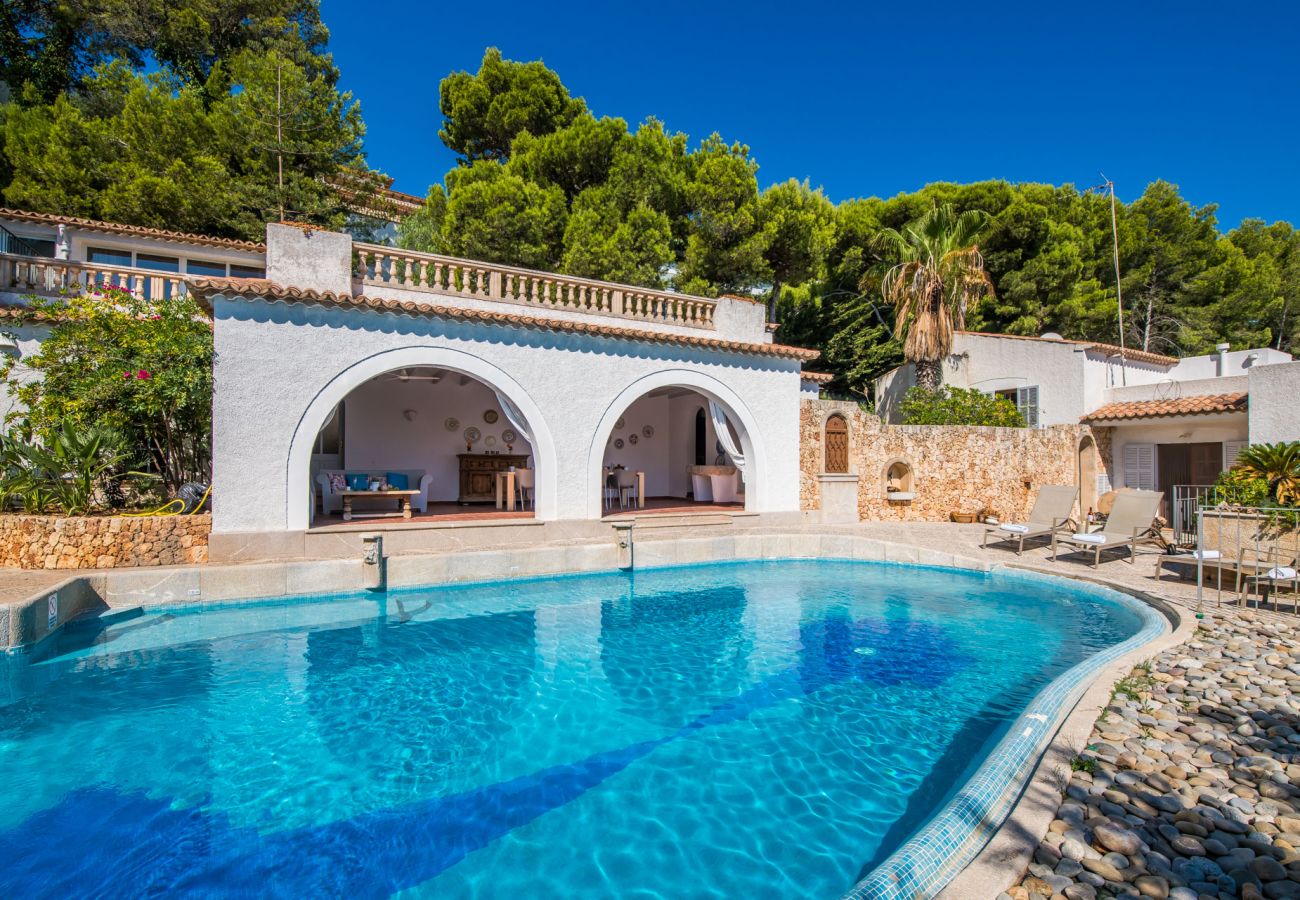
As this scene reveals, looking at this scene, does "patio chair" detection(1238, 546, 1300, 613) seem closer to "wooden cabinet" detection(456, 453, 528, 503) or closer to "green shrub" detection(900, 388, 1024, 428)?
"green shrub" detection(900, 388, 1024, 428)

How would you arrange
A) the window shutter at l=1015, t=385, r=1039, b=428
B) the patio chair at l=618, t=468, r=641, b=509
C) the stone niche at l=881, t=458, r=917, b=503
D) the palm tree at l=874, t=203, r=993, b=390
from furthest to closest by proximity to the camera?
the window shutter at l=1015, t=385, r=1039, b=428, the palm tree at l=874, t=203, r=993, b=390, the stone niche at l=881, t=458, r=917, b=503, the patio chair at l=618, t=468, r=641, b=509

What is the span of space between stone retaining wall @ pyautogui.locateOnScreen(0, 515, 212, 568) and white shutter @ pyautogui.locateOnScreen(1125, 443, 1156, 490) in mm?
23290

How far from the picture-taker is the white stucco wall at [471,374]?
973cm

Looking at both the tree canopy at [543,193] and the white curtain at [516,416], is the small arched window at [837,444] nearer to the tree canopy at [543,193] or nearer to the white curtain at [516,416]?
the tree canopy at [543,193]

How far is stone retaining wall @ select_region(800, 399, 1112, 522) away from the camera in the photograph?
16.6 meters

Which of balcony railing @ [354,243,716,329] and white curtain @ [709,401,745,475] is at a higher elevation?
balcony railing @ [354,243,716,329]

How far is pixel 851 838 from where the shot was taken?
3.94 meters

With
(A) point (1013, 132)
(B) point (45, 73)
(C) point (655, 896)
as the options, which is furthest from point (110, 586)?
(A) point (1013, 132)

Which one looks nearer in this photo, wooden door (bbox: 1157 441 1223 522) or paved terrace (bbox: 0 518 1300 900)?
paved terrace (bbox: 0 518 1300 900)

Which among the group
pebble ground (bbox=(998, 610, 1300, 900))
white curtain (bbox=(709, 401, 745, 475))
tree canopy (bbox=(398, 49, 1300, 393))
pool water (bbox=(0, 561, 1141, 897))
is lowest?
pool water (bbox=(0, 561, 1141, 897))

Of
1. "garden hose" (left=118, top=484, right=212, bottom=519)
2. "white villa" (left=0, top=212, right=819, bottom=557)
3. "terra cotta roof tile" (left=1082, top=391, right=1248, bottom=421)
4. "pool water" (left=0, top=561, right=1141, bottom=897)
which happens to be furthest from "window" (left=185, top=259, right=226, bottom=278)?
"terra cotta roof tile" (left=1082, top=391, right=1248, bottom=421)

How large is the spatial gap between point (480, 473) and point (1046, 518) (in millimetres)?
13825

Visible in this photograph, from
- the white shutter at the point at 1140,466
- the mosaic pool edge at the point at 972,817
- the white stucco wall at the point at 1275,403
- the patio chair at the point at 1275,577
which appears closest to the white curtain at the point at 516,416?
the mosaic pool edge at the point at 972,817

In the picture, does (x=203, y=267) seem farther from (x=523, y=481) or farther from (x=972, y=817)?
(x=972, y=817)
